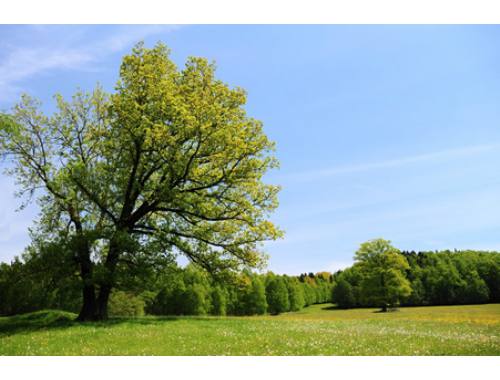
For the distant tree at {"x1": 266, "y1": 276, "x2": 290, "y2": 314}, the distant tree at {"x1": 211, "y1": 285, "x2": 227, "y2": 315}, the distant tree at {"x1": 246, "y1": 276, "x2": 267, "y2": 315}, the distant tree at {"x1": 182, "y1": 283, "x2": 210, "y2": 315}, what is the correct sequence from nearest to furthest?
the distant tree at {"x1": 182, "y1": 283, "x2": 210, "y2": 315}, the distant tree at {"x1": 211, "y1": 285, "x2": 227, "y2": 315}, the distant tree at {"x1": 246, "y1": 276, "x2": 267, "y2": 315}, the distant tree at {"x1": 266, "y1": 276, "x2": 290, "y2": 314}

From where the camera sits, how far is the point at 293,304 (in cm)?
9088

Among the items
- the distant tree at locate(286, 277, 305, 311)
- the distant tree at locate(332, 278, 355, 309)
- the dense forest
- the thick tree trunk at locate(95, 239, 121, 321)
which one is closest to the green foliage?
the dense forest

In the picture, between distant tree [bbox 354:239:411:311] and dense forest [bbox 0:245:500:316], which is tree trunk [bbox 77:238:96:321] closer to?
dense forest [bbox 0:245:500:316]

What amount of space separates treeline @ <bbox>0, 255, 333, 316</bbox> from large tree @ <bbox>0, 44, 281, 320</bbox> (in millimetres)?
1355

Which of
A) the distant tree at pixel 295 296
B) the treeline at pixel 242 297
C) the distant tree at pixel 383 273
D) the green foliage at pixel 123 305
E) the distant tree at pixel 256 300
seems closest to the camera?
the green foliage at pixel 123 305

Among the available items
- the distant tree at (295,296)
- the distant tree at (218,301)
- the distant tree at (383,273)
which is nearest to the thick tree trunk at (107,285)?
the distant tree at (383,273)

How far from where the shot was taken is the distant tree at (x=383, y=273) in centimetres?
5831

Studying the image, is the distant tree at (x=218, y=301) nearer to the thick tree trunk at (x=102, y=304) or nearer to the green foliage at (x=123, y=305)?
the green foliage at (x=123, y=305)

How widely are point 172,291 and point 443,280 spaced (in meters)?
47.1

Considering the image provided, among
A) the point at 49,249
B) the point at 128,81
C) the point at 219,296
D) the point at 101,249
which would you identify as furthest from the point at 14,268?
the point at 219,296

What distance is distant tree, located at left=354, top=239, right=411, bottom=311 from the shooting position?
58312 millimetres

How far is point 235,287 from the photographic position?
2606 centimetres

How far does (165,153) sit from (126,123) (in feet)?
10.3

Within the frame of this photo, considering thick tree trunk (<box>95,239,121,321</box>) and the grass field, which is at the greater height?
thick tree trunk (<box>95,239,121,321</box>)
